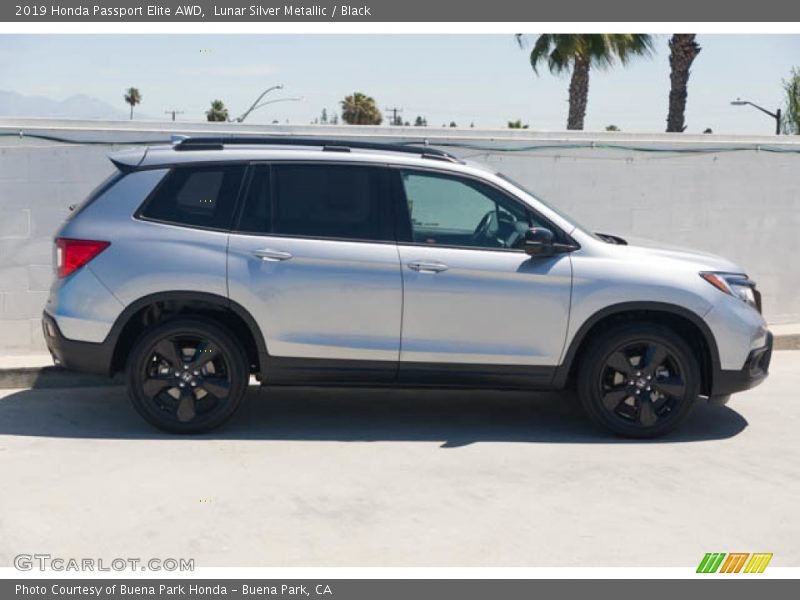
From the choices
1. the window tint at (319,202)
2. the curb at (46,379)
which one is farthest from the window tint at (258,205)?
the curb at (46,379)

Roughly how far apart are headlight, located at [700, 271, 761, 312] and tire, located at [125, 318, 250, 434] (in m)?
2.98

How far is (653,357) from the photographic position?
729cm

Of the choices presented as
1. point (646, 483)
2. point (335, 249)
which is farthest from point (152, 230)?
point (646, 483)

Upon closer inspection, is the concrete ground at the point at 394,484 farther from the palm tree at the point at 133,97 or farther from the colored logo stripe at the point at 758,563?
the palm tree at the point at 133,97

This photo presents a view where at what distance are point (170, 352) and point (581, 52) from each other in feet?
62.9

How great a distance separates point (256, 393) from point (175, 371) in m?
1.45

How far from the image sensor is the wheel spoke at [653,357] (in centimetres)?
728

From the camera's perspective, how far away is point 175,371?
7.18m

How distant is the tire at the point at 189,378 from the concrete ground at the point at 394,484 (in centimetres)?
15

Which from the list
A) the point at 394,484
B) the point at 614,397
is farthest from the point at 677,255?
the point at 394,484

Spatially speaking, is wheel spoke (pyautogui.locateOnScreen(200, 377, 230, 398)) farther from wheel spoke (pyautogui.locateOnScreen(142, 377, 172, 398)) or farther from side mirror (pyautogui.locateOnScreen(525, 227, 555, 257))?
side mirror (pyautogui.locateOnScreen(525, 227, 555, 257))

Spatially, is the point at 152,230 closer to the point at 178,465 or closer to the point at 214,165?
the point at 214,165

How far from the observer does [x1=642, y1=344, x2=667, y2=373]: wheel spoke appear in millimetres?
7281

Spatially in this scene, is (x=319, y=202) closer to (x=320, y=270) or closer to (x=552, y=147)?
(x=320, y=270)
